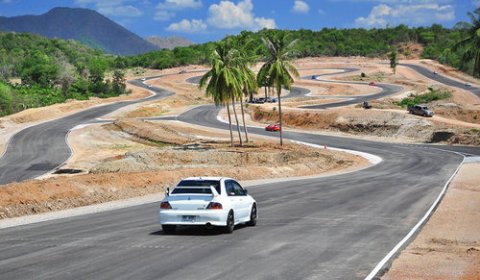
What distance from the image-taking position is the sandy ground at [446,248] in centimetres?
1479

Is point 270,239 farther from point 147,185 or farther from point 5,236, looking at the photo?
point 147,185

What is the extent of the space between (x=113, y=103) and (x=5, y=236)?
112 meters

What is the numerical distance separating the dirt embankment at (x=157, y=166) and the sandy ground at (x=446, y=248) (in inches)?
660

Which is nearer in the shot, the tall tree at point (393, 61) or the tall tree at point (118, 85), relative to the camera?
the tall tree at point (118, 85)

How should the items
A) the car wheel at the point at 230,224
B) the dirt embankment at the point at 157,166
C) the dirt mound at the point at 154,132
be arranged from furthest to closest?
the dirt mound at the point at 154,132
the dirt embankment at the point at 157,166
the car wheel at the point at 230,224

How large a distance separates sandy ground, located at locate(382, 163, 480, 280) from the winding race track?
73 centimetres

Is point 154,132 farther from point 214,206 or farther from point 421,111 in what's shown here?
point 214,206

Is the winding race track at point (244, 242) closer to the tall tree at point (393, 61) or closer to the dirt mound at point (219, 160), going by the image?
the dirt mound at point (219, 160)

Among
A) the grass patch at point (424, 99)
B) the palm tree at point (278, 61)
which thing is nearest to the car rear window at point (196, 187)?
the palm tree at point (278, 61)

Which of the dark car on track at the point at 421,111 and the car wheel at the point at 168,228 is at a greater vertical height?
the car wheel at the point at 168,228

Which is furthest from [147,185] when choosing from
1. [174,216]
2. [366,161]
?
[366,161]

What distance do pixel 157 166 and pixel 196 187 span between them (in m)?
37.0

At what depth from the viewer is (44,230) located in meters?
22.2

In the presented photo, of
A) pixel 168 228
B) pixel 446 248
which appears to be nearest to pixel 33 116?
pixel 168 228
